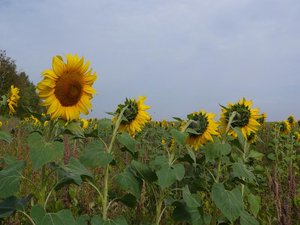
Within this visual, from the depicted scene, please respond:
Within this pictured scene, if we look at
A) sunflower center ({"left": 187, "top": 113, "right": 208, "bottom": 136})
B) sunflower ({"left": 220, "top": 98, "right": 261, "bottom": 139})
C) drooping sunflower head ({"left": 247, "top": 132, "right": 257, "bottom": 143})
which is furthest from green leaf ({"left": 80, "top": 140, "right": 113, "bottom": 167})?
drooping sunflower head ({"left": 247, "top": 132, "right": 257, "bottom": 143})

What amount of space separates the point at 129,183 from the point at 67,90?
68cm

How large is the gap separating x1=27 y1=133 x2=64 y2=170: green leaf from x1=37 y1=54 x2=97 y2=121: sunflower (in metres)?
0.28

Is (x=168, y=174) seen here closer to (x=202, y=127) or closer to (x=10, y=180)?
(x=202, y=127)

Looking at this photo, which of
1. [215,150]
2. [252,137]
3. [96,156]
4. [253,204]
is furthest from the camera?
[252,137]

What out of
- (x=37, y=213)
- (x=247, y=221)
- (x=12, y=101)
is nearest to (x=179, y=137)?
(x=247, y=221)

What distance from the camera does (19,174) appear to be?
2.24 m

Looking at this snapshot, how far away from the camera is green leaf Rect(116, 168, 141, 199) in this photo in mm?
2432

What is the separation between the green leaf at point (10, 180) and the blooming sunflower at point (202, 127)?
1.29 meters

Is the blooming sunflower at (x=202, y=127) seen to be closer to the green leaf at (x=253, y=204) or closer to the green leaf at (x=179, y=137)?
the green leaf at (x=179, y=137)

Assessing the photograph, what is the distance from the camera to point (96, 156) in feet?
7.64

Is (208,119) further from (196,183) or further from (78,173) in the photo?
(78,173)

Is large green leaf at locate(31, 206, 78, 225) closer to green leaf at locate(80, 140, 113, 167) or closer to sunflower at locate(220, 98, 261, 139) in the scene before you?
green leaf at locate(80, 140, 113, 167)

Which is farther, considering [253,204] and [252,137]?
[252,137]

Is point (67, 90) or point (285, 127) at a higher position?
point (285, 127)
